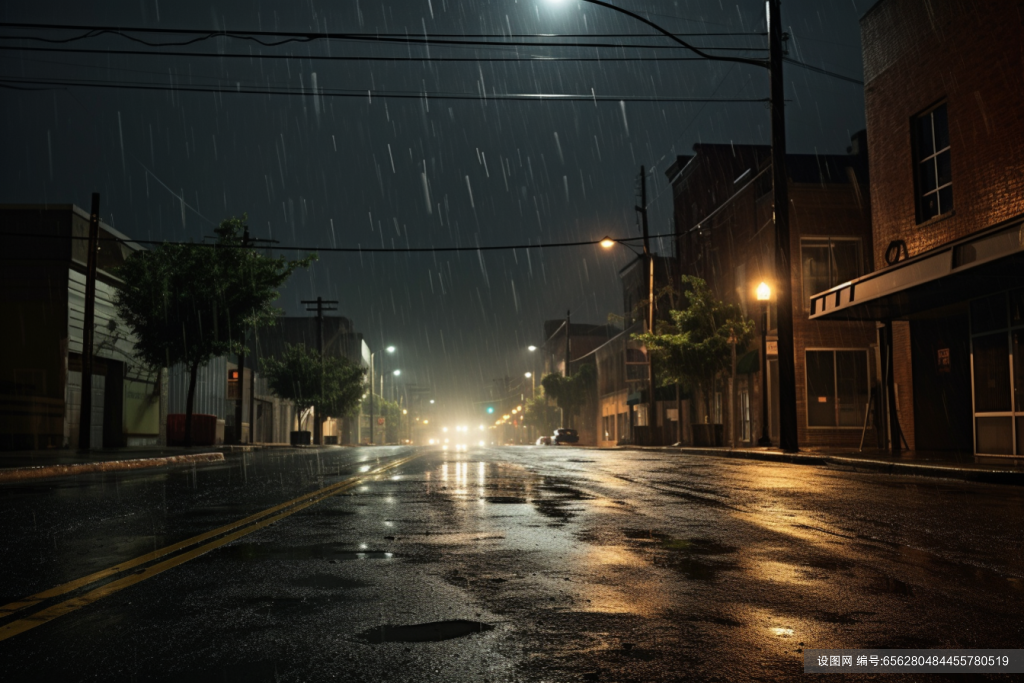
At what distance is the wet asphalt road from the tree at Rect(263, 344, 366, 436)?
5108 centimetres

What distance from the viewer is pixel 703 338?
36.1m

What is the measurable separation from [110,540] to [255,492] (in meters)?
5.03

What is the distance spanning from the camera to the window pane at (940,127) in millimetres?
22453

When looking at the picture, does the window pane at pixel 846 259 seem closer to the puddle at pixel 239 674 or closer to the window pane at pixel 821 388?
the window pane at pixel 821 388

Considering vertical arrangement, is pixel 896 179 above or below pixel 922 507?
above

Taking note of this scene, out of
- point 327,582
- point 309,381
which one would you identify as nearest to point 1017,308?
point 327,582

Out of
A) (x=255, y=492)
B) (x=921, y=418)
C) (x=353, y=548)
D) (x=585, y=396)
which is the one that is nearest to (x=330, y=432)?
(x=585, y=396)

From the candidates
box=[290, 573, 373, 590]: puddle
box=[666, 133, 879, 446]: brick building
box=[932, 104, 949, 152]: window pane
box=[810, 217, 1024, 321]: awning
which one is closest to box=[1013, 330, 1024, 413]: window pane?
box=[810, 217, 1024, 321]: awning

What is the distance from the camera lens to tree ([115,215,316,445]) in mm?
35094

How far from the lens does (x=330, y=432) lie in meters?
96.8

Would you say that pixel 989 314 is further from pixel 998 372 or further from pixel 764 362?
pixel 764 362

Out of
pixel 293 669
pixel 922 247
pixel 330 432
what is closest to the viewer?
pixel 293 669

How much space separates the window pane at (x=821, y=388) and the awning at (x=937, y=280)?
38.0ft

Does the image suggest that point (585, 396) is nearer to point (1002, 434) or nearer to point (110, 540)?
point (1002, 434)
